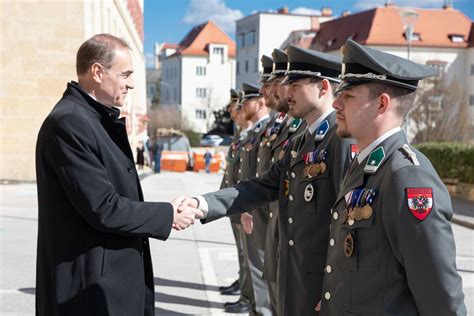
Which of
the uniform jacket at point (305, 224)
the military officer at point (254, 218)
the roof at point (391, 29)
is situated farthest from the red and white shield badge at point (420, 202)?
the roof at point (391, 29)

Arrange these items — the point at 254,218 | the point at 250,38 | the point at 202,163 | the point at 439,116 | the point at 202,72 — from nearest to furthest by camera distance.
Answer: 1. the point at 254,218
2. the point at 439,116
3. the point at 202,163
4. the point at 250,38
5. the point at 202,72

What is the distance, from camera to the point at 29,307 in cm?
592

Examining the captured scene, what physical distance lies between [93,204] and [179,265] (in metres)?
5.42

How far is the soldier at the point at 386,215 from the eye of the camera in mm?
2256

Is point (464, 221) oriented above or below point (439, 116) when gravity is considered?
below

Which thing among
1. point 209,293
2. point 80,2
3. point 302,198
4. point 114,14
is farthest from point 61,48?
point 302,198

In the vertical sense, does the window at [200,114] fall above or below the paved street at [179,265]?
below

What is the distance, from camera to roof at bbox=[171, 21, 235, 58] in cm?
9344

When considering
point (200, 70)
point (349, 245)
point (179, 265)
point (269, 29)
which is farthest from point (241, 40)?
point (349, 245)

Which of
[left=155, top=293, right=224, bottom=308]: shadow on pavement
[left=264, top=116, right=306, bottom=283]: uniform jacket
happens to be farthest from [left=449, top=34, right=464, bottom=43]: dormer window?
[left=264, top=116, right=306, bottom=283]: uniform jacket

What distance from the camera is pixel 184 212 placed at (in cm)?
329

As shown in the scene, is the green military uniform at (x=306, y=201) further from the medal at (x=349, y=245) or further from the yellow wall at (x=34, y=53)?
the yellow wall at (x=34, y=53)

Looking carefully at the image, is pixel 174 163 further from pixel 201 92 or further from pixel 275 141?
pixel 201 92

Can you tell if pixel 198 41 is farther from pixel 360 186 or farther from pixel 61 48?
pixel 360 186
